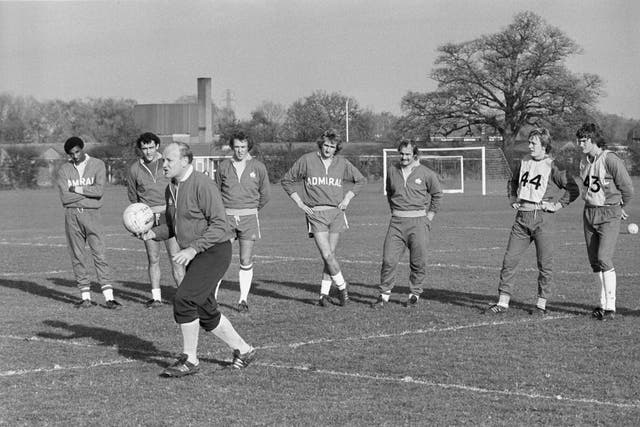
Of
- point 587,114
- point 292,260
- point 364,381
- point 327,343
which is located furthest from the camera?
point 587,114

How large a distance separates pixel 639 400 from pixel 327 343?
3.55m

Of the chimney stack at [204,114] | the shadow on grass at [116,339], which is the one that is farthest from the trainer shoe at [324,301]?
the chimney stack at [204,114]

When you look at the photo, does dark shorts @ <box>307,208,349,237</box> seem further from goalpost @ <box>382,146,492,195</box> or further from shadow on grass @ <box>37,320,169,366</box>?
goalpost @ <box>382,146,492,195</box>

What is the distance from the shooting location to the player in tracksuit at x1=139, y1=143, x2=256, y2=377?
9062 mm

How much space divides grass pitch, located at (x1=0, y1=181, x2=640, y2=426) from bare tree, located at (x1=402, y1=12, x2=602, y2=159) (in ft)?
186

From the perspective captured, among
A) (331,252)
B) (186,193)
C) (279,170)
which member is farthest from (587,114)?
(186,193)

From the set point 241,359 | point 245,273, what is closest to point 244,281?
point 245,273

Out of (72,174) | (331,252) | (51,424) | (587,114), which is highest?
(587,114)

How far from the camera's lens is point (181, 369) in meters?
9.02

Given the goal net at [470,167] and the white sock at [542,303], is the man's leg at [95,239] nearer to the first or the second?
the white sock at [542,303]

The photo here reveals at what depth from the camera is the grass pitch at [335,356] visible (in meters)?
7.79

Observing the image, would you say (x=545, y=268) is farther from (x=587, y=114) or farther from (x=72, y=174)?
(x=587, y=114)

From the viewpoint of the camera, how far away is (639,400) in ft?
26.3

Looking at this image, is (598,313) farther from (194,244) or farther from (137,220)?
(137,220)
